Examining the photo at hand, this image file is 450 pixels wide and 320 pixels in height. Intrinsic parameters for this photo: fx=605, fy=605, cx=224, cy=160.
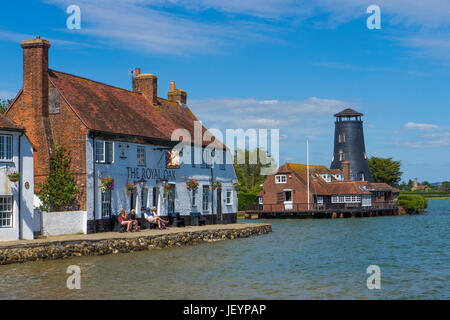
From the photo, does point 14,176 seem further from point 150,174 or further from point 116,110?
point 150,174

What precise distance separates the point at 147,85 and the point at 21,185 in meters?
17.9

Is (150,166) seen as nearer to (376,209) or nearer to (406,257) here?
(406,257)

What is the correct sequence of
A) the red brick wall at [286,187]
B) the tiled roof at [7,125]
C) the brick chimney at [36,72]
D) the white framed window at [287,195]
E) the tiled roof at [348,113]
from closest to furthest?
the tiled roof at [7,125], the brick chimney at [36,72], the red brick wall at [286,187], the white framed window at [287,195], the tiled roof at [348,113]

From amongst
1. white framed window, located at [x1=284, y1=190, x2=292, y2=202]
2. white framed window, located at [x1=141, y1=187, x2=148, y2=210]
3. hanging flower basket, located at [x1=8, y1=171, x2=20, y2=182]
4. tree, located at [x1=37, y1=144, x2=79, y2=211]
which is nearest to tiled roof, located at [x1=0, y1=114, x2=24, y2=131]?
hanging flower basket, located at [x1=8, y1=171, x2=20, y2=182]

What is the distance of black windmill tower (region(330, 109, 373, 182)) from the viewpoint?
103875mm

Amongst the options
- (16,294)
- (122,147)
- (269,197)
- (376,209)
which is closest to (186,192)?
(122,147)

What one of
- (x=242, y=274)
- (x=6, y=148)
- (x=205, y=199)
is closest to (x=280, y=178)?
(x=205, y=199)

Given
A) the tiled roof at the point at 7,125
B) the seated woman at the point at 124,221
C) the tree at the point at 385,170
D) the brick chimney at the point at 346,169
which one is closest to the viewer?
the tiled roof at the point at 7,125

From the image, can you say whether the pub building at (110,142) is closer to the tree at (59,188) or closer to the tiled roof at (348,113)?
the tree at (59,188)

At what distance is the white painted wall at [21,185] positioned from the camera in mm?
27719

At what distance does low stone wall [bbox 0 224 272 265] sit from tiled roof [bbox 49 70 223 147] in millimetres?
6932

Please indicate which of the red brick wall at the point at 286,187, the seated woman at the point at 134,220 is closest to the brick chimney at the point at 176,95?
the seated woman at the point at 134,220
